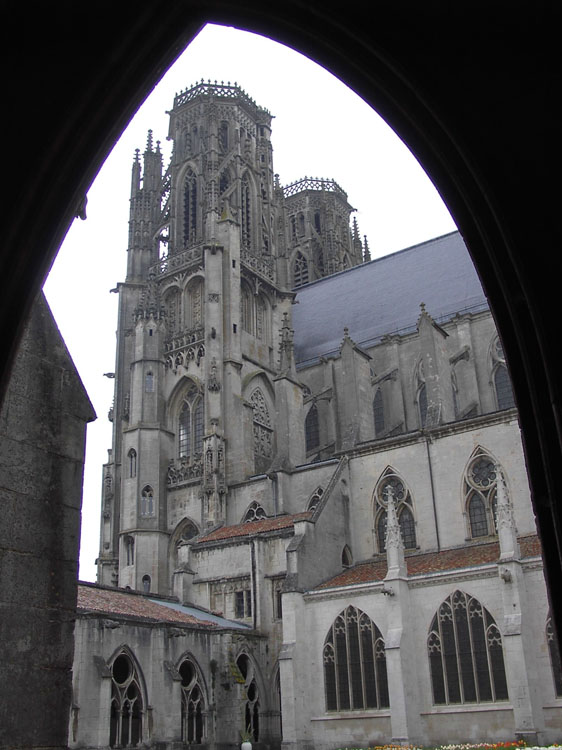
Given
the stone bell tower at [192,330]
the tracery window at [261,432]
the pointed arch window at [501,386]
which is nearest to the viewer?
the pointed arch window at [501,386]

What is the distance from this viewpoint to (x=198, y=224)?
147 feet

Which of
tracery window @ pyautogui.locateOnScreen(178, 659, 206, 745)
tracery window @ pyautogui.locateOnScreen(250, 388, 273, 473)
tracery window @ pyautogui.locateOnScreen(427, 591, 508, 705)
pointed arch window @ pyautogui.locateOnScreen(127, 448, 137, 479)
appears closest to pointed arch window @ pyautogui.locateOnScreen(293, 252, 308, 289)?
tracery window @ pyautogui.locateOnScreen(250, 388, 273, 473)

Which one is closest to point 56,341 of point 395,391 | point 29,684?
point 29,684

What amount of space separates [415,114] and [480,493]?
2704 cm

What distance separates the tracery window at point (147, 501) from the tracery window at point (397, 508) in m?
11.8

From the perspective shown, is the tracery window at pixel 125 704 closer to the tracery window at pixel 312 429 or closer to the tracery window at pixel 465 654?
the tracery window at pixel 465 654

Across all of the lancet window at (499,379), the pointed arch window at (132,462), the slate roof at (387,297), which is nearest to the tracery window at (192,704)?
the pointed arch window at (132,462)

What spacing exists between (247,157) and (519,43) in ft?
152

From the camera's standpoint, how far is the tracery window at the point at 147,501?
3812 centimetres

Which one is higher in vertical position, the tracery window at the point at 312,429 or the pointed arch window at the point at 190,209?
the pointed arch window at the point at 190,209

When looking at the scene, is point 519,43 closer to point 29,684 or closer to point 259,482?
point 29,684

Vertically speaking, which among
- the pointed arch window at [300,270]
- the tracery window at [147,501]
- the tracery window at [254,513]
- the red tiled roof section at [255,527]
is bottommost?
the red tiled roof section at [255,527]

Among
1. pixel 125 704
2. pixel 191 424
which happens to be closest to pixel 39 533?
pixel 125 704

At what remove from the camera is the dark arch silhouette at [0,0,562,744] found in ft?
10.4
